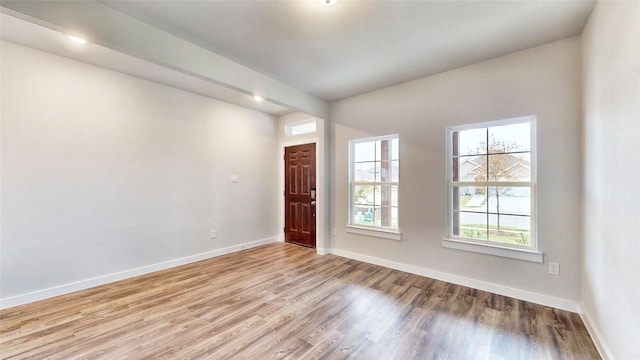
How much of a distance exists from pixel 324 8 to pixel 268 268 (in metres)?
3.21

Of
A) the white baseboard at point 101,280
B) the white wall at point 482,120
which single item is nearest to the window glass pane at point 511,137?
the white wall at point 482,120

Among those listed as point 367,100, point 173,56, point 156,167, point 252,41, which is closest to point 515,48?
point 367,100

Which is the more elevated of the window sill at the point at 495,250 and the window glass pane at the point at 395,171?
the window glass pane at the point at 395,171

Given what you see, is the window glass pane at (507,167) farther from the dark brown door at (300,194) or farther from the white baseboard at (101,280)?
the white baseboard at (101,280)

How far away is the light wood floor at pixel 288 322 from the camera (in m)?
1.83

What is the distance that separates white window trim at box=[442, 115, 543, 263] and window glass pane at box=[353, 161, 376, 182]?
112 centimetres

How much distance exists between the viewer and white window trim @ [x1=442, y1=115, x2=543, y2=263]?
2.57 meters

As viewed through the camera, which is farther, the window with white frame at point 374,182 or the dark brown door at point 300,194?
the dark brown door at point 300,194

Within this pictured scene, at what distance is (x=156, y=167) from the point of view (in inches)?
138

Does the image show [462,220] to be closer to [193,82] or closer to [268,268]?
[268,268]

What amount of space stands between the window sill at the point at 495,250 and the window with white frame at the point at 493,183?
5 centimetres

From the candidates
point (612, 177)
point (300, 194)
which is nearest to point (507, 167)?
point (612, 177)

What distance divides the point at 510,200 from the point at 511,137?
0.71m

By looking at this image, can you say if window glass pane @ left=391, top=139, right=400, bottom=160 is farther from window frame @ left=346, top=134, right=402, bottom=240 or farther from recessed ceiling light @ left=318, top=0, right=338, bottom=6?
recessed ceiling light @ left=318, top=0, right=338, bottom=6
